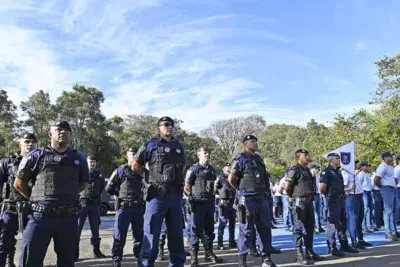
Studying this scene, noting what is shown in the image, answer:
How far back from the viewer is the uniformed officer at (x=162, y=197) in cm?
535

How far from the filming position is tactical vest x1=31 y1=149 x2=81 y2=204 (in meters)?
4.24

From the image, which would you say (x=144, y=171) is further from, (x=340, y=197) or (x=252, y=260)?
(x=340, y=197)

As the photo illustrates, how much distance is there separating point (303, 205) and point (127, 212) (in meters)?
3.27

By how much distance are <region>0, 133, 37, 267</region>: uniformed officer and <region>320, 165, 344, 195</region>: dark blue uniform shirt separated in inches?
220

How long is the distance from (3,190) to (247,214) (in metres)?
4.11

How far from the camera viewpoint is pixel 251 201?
643 centimetres

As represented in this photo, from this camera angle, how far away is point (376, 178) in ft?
31.2

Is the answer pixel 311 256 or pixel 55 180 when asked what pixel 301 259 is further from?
pixel 55 180

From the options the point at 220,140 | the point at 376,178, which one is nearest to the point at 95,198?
the point at 376,178

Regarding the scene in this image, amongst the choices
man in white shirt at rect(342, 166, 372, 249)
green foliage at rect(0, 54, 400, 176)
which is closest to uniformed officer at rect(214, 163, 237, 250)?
man in white shirt at rect(342, 166, 372, 249)

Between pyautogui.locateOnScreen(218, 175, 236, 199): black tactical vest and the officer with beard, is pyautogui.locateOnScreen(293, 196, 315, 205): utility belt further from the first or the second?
the officer with beard

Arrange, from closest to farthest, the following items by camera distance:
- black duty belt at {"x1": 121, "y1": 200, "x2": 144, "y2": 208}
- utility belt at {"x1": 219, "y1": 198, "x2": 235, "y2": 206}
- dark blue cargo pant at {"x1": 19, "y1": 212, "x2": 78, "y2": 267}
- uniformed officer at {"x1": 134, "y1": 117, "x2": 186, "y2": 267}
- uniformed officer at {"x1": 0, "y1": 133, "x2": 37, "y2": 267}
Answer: dark blue cargo pant at {"x1": 19, "y1": 212, "x2": 78, "y2": 267} → uniformed officer at {"x1": 134, "y1": 117, "x2": 186, "y2": 267} → uniformed officer at {"x1": 0, "y1": 133, "x2": 37, "y2": 267} → black duty belt at {"x1": 121, "y1": 200, "x2": 144, "y2": 208} → utility belt at {"x1": 219, "y1": 198, "x2": 235, "y2": 206}

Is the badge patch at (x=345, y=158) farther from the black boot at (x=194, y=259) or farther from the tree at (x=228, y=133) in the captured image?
the tree at (x=228, y=133)

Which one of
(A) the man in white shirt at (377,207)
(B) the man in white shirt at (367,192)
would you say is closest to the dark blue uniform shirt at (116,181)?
(B) the man in white shirt at (367,192)
